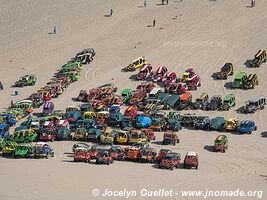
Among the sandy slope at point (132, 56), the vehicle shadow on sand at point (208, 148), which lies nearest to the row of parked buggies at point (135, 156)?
the sandy slope at point (132, 56)

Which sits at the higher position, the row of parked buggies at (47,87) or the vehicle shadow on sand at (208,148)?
the row of parked buggies at (47,87)

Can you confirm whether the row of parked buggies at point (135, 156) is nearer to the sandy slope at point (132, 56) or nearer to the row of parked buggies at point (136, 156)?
the row of parked buggies at point (136, 156)

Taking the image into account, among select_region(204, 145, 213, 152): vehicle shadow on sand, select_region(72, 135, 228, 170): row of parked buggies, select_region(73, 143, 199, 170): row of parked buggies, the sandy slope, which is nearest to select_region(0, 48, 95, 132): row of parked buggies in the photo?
the sandy slope

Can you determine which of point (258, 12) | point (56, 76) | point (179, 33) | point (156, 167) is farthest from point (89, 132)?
point (258, 12)

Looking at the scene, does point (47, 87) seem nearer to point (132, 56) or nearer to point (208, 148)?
point (132, 56)

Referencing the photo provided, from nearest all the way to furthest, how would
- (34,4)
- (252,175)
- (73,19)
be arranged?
1. (252,175)
2. (73,19)
3. (34,4)

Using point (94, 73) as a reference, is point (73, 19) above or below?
above

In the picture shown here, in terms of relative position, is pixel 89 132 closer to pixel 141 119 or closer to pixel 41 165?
pixel 141 119

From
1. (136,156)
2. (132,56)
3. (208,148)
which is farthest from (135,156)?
(132,56)

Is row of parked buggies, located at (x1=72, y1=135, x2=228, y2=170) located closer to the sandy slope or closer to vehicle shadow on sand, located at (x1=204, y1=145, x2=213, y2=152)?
the sandy slope
